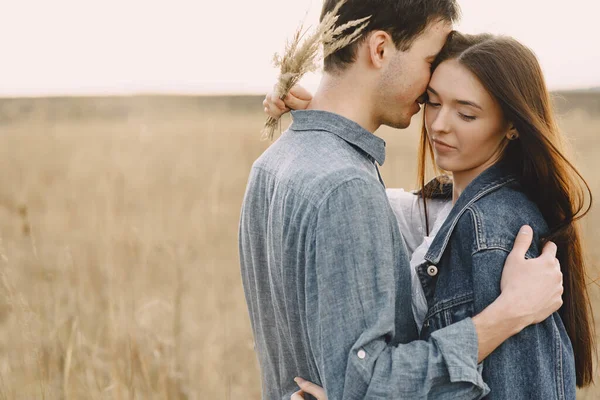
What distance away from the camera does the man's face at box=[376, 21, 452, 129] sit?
71.9 inches

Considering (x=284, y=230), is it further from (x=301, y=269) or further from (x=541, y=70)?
(x=541, y=70)

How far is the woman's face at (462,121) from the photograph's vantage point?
1900 millimetres

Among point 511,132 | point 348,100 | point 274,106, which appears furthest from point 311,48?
point 511,132

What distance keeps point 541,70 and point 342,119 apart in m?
0.75

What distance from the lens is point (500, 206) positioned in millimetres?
1743

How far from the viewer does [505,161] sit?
1.96 metres

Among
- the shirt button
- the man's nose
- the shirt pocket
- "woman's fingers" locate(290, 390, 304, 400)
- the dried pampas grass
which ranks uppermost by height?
the dried pampas grass

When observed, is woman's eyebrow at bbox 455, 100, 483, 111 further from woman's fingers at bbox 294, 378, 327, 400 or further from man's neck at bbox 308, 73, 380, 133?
woman's fingers at bbox 294, 378, 327, 400

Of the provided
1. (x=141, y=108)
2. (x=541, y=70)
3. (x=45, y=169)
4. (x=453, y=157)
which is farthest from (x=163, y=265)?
(x=141, y=108)

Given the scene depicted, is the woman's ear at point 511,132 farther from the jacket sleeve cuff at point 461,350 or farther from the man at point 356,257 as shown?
the jacket sleeve cuff at point 461,350

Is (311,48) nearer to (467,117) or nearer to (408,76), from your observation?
(408,76)

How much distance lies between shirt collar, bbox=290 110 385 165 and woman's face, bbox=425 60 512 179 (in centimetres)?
33

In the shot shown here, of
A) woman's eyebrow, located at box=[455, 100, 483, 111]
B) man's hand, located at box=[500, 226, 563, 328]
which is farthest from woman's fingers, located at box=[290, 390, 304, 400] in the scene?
woman's eyebrow, located at box=[455, 100, 483, 111]

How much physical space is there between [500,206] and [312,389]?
754mm
